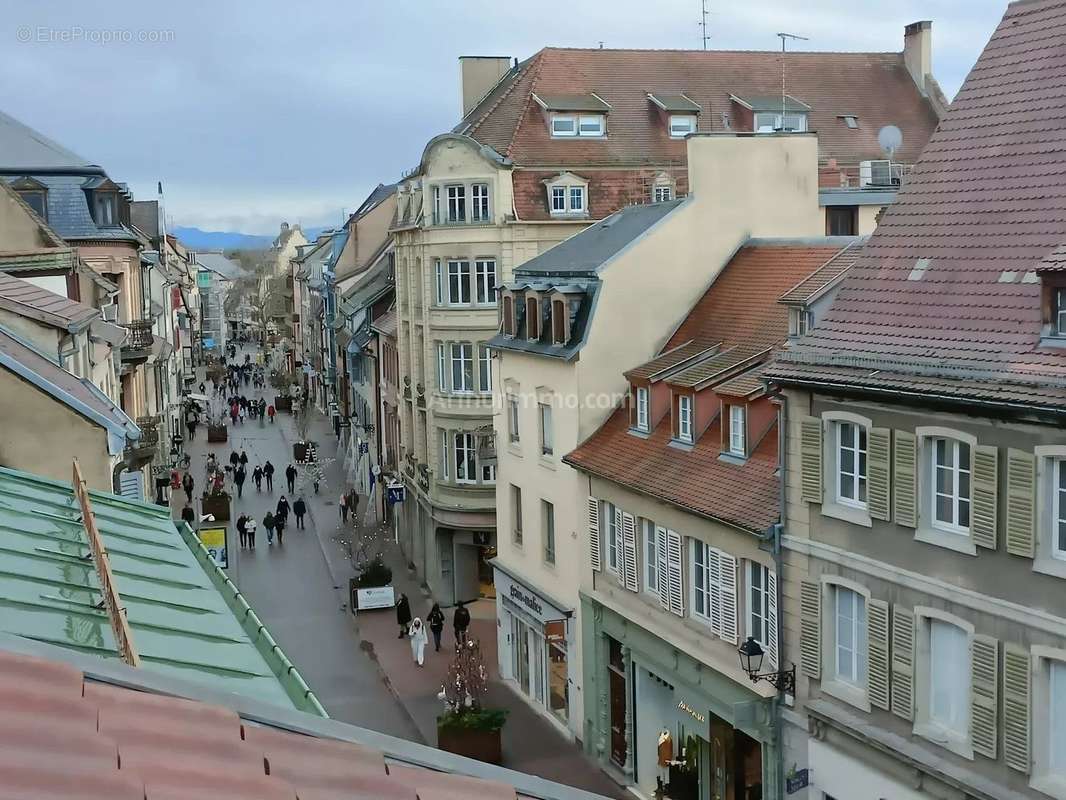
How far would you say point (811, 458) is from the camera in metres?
18.6

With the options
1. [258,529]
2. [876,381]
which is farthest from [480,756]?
[258,529]

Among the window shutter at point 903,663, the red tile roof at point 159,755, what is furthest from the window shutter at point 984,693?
the red tile roof at point 159,755

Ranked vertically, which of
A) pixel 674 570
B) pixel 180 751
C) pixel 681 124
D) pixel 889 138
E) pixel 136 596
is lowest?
pixel 674 570

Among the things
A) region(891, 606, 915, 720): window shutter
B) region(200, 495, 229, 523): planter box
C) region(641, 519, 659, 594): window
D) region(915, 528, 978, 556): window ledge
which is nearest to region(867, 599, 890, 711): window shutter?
region(891, 606, 915, 720): window shutter

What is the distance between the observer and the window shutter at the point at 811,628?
1877cm

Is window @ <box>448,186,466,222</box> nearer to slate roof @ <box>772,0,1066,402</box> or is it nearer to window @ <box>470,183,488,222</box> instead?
window @ <box>470,183,488,222</box>

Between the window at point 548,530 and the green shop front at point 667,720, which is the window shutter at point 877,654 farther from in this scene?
the window at point 548,530

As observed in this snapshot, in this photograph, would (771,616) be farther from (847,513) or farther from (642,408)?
(642,408)

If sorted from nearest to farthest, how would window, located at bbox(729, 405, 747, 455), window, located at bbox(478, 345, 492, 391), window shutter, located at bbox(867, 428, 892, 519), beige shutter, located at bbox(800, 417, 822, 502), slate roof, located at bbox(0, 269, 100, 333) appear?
window shutter, located at bbox(867, 428, 892, 519) → beige shutter, located at bbox(800, 417, 822, 502) → slate roof, located at bbox(0, 269, 100, 333) → window, located at bbox(729, 405, 747, 455) → window, located at bbox(478, 345, 492, 391)

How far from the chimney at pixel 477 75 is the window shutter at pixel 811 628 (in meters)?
32.5

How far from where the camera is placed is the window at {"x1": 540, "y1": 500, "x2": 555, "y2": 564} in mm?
30297

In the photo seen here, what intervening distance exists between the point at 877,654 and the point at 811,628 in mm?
1534

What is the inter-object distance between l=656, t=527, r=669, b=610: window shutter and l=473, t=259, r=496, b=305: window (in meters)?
16.1

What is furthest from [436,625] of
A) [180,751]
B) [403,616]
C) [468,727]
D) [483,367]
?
[180,751]
